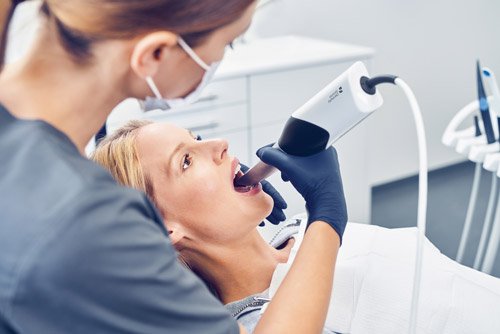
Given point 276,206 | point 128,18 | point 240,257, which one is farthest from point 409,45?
point 128,18

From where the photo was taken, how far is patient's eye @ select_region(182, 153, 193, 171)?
47.8 inches

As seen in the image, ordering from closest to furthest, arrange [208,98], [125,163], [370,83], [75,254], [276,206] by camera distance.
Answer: [75,254] → [370,83] → [125,163] → [276,206] → [208,98]

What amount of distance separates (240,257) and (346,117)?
0.39 metres

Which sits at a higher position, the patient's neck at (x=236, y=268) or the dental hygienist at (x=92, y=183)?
the dental hygienist at (x=92, y=183)

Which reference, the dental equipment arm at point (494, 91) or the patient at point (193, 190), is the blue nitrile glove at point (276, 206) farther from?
the dental equipment arm at point (494, 91)

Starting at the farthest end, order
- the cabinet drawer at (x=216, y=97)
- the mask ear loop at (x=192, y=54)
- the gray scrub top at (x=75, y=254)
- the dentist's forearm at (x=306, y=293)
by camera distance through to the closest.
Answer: the cabinet drawer at (x=216, y=97) < the dentist's forearm at (x=306, y=293) < the mask ear loop at (x=192, y=54) < the gray scrub top at (x=75, y=254)

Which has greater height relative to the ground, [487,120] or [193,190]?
[193,190]

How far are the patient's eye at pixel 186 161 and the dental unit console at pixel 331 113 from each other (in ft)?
0.63

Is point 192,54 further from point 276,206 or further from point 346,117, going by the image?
point 276,206

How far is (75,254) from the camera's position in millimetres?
608

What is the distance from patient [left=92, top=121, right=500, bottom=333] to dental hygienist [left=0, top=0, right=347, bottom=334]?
37 centimetres

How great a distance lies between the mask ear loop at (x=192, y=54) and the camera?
2.45ft

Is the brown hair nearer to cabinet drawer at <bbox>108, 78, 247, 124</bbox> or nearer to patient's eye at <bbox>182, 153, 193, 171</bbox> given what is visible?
patient's eye at <bbox>182, 153, 193, 171</bbox>

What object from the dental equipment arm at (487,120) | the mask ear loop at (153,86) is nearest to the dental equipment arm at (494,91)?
the dental equipment arm at (487,120)
